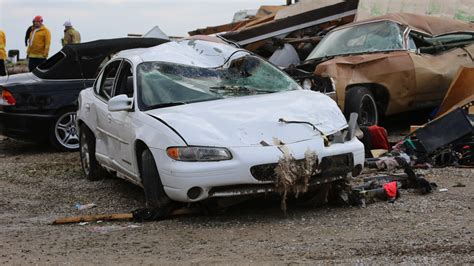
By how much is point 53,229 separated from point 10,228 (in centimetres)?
46

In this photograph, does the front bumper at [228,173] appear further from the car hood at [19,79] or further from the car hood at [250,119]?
the car hood at [19,79]

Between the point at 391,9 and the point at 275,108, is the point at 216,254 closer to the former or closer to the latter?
the point at 275,108

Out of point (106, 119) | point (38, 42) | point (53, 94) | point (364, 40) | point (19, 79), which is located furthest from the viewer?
point (38, 42)

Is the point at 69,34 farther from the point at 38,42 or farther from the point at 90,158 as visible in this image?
the point at 90,158


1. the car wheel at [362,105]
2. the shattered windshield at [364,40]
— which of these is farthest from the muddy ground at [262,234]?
the shattered windshield at [364,40]

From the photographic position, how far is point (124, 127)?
6730 mm

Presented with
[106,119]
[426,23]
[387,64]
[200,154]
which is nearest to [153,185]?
[200,154]

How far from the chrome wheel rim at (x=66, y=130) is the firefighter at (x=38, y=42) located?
18.8 ft

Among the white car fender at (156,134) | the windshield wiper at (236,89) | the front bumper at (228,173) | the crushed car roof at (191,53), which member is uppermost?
the crushed car roof at (191,53)

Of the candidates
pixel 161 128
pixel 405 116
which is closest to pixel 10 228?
pixel 161 128

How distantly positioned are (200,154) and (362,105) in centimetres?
456

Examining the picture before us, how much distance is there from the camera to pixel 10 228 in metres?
6.24

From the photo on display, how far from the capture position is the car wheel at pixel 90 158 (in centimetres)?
839

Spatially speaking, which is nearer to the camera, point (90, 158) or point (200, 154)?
point (200, 154)
